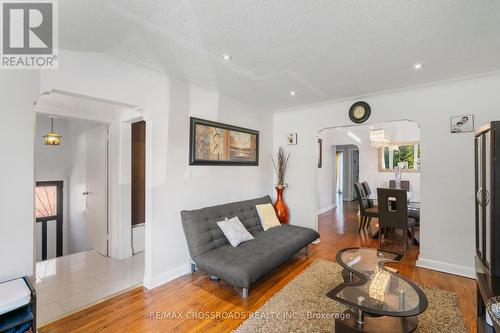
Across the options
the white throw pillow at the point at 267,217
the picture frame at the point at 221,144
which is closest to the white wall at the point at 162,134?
the picture frame at the point at 221,144

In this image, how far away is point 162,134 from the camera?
269 centimetres

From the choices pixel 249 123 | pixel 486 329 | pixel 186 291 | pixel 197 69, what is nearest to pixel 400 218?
pixel 486 329

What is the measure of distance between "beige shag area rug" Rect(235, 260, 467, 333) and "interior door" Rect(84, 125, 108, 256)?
272cm

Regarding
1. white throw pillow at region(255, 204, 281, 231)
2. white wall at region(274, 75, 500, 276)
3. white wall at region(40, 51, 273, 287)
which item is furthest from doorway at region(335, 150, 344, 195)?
white wall at region(40, 51, 273, 287)

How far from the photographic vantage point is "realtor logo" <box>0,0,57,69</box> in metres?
1.48

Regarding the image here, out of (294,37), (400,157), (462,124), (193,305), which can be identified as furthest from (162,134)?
(400,157)

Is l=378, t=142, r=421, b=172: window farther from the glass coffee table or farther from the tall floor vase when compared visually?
the glass coffee table

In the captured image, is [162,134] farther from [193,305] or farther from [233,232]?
[193,305]

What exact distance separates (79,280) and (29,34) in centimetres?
255

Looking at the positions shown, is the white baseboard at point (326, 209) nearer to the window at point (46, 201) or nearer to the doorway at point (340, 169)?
the doorway at point (340, 169)

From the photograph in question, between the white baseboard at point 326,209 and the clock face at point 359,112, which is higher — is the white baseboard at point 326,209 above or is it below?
below

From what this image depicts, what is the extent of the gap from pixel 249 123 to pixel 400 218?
2.87 meters

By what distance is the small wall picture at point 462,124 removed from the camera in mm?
2725

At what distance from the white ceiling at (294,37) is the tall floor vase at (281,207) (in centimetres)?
205
